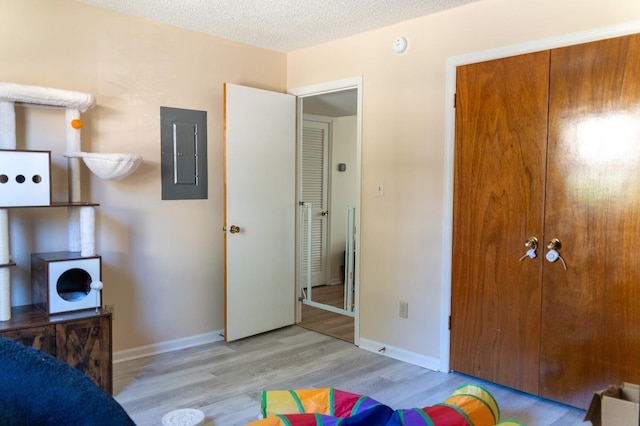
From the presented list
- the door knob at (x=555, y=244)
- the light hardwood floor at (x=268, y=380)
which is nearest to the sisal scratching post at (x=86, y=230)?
the light hardwood floor at (x=268, y=380)

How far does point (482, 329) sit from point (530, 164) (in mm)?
1066

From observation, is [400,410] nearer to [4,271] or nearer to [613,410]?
[613,410]

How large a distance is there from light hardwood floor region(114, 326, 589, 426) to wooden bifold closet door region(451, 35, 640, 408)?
203 millimetres

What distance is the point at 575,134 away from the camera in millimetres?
2570

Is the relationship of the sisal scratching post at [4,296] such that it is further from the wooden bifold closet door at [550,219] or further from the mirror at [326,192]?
the mirror at [326,192]

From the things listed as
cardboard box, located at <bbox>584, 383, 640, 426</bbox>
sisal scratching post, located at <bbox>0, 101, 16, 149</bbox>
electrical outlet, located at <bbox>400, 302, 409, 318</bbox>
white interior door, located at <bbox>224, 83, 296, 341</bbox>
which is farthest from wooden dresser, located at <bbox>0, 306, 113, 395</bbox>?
cardboard box, located at <bbox>584, 383, 640, 426</bbox>

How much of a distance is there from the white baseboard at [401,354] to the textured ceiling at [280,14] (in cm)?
235

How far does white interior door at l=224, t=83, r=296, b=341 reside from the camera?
3.67 m

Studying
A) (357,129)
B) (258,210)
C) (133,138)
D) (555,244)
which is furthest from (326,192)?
(555,244)

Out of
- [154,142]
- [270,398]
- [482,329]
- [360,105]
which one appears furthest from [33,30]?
[482,329]

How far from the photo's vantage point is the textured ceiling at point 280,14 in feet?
9.87

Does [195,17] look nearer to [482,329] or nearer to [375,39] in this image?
[375,39]

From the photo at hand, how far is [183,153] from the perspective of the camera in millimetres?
3570

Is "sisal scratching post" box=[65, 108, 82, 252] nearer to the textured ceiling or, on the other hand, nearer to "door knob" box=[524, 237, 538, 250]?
the textured ceiling
